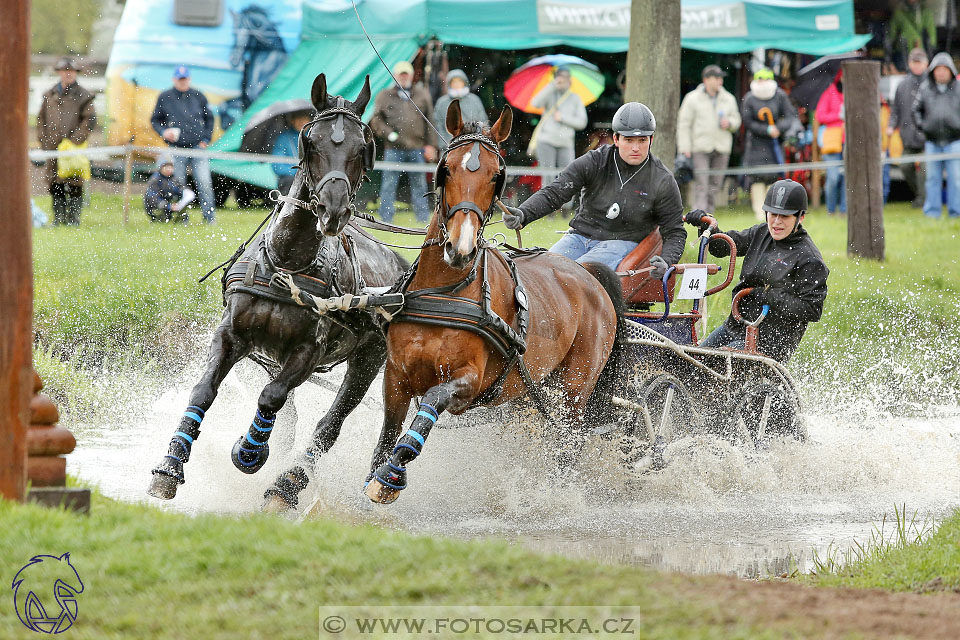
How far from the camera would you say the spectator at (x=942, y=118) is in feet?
49.4

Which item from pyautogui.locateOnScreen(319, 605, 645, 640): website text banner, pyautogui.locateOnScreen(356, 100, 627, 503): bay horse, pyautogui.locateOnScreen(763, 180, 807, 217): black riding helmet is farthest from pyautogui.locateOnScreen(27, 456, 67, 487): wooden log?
pyautogui.locateOnScreen(763, 180, 807, 217): black riding helmet

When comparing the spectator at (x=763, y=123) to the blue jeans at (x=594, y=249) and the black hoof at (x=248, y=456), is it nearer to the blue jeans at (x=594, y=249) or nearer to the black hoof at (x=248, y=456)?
the blue jeans at (x=594, y=249)

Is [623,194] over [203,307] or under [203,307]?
over

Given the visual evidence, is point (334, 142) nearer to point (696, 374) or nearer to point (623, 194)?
point (623, 194)

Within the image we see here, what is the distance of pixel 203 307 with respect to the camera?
408 inches

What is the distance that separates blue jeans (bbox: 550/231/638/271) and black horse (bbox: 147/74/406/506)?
1.84m

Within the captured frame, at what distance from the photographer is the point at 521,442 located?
6.62 meters

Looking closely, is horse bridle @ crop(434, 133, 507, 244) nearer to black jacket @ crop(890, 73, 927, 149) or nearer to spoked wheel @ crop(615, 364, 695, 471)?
spoked wheel @ crop(615, 364, 695, 471)

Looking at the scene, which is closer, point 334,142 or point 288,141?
point 334,142

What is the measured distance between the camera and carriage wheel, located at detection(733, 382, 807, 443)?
24.3ft

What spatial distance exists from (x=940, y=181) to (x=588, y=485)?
10721 mm

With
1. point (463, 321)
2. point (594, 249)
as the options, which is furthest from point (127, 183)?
point (463, 321)

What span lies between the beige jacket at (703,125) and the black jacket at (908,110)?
2.39 m

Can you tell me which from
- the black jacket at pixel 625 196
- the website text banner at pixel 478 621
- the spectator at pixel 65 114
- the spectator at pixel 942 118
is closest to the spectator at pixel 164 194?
the spectator at pixel 65 114
